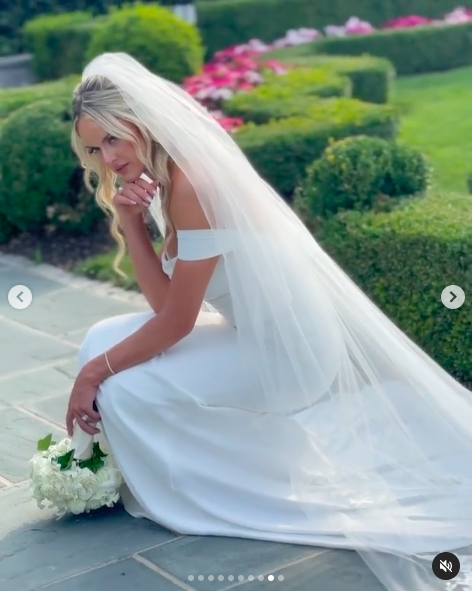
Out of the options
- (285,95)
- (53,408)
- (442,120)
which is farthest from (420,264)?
(442,120)

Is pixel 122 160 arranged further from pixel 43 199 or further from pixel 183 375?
pixel 43 199

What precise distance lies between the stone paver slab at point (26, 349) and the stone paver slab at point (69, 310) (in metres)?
0.10

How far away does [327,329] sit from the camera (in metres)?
3.35

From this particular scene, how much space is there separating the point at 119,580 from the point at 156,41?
6992 mm

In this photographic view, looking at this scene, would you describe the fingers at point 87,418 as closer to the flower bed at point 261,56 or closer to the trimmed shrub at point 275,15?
the flower bed at point 261,56

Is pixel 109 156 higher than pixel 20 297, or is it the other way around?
pixel 109 156

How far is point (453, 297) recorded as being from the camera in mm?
4258

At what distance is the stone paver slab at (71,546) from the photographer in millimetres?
2992

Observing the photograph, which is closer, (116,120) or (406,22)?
(116,120)

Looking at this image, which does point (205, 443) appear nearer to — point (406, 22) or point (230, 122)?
point (230, 122)

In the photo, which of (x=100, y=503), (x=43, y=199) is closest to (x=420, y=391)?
(x=100, y=503)

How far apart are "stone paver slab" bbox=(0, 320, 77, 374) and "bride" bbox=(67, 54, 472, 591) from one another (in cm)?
170

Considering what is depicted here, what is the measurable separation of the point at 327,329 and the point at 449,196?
1829 millimetres

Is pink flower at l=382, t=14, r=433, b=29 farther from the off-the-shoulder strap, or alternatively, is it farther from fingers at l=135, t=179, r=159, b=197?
the off-the-shoulder strap
